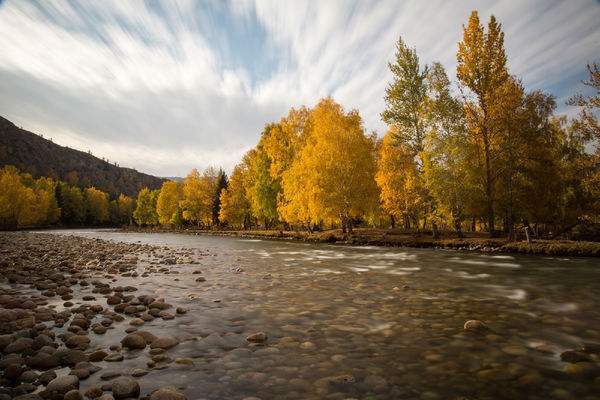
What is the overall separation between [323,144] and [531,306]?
86.6 ft

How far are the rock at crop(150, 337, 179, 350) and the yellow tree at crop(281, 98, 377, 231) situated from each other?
2688 cm

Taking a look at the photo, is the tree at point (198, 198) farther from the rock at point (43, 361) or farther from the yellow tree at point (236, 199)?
the rock at point (43, 361)

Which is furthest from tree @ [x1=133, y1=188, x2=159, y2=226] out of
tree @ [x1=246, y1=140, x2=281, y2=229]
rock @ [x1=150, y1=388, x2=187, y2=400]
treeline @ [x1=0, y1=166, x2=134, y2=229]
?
rock @ [x1=150, y1=388, x2=187, y2=400]

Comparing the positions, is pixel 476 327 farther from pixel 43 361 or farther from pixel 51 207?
pixel 51 207

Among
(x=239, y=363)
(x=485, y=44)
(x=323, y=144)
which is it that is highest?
(x=485, y=44)

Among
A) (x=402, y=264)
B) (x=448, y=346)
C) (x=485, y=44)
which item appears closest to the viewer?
(x=448, y=346)

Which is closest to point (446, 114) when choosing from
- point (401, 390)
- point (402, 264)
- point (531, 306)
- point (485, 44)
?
point (485, 44)

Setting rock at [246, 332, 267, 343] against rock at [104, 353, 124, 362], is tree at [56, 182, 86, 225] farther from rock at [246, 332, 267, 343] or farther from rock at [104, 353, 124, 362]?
rock at [246, 332, 267, 343]

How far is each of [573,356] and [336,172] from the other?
28.2m

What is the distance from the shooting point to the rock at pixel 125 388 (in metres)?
4.20

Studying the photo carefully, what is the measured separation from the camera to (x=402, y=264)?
17.3m

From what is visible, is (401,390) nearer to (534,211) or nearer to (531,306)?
(531,306)

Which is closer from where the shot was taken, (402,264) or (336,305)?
(336,305)

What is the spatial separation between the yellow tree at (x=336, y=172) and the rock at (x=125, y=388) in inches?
1127
